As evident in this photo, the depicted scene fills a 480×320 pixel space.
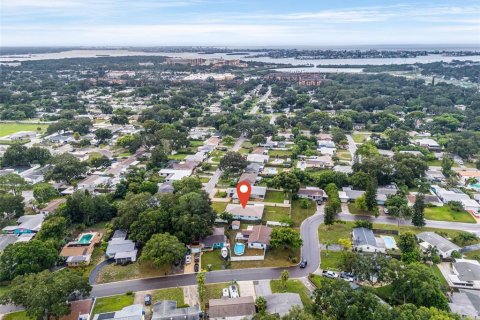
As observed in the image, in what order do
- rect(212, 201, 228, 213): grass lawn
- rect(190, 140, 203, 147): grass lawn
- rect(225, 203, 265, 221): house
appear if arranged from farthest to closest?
rect(190, 140, 203, 147): grass lawn < rect(212, 201, 228, 213): grass lawn < rect(225, 203, 265, 221): house

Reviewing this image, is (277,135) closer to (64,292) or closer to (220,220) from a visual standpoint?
(220,220)

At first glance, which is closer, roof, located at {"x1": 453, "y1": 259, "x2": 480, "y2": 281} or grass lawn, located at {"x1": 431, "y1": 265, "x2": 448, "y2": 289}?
grass lawn, located at {"x1": 431, "y1": 265, "x2": 448, "y2": 289}

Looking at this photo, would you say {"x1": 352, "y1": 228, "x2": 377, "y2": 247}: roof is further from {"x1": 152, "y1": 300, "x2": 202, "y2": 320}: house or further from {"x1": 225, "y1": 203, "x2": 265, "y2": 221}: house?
{"x1": 152, "y1": 300, "x2": 202, "y2": 320}: house

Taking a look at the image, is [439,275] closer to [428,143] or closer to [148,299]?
[148,299]

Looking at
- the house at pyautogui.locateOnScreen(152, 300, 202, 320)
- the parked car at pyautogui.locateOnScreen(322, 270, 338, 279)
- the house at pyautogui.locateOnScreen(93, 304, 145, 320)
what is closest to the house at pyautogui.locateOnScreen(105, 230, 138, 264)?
the house at pyautogui.locateOnScreen(93, 304, 145, 320)

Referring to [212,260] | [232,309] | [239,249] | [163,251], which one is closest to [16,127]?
[163,251]

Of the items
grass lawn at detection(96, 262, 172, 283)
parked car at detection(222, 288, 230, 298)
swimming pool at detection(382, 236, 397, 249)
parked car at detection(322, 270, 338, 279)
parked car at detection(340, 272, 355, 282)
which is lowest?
grass lawn at detection(96, 262, 172, 283)
